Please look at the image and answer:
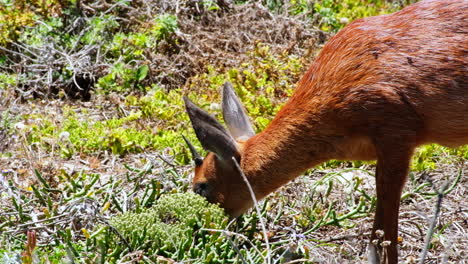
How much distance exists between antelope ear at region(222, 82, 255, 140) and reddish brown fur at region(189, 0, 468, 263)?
483 millimetres

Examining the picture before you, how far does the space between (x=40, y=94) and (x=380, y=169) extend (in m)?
4.89

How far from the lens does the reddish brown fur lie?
4715mm

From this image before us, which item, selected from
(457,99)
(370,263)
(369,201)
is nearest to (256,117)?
(369,201)

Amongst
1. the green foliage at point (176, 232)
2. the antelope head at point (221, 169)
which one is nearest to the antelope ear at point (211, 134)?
the antelope head at point (221, 169)

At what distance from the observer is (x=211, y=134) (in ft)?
17.0

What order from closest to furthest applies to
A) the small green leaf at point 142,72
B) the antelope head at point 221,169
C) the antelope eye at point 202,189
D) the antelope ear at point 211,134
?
the antelope ear at point 211,134
the antelope head at point 221,169
the antelope eye at point 202,189
the small green leaf at point 142,72

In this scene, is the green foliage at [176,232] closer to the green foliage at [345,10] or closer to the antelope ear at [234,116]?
the antelope ear at [234,116]

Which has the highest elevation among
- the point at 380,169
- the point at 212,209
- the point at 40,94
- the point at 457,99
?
the point at 457,99

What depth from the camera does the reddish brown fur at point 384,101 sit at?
4715mm

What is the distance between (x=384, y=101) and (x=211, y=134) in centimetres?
128

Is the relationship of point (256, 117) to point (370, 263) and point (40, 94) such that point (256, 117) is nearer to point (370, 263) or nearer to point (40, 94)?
point (40, 94)

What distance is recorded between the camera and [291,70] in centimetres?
809

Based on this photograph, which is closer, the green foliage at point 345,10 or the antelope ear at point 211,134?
→ the antelope ear at point 211,134

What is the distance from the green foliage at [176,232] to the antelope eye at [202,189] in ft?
1.41
